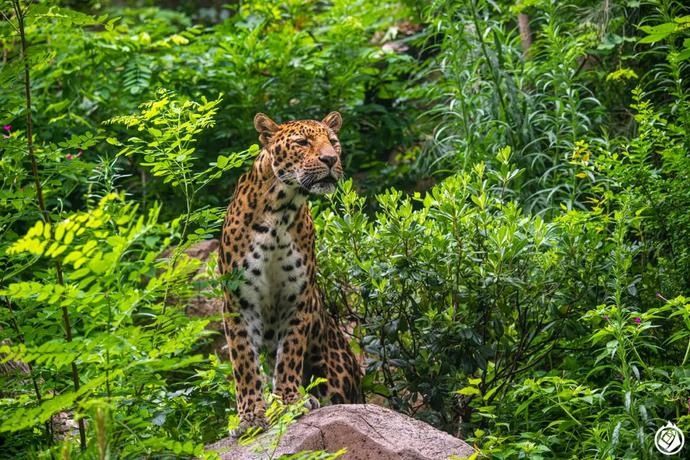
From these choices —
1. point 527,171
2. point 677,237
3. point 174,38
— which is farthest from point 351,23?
point 677,237

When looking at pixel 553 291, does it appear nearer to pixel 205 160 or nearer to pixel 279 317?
pixel 279 317

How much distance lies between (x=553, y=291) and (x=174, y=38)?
5533mm

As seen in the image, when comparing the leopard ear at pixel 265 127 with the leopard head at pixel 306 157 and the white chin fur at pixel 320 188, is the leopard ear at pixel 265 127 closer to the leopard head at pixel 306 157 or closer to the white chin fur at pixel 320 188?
the leopard head at pixel 306 157

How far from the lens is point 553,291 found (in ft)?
22.1

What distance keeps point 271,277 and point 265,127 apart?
98cm

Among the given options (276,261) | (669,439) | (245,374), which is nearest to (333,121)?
(276,261)

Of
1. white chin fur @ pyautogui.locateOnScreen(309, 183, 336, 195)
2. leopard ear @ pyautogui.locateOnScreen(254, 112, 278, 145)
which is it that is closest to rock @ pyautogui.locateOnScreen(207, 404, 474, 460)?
white chin fur @ pyautogui.locateOnScreen(309, 183, 336, 195)

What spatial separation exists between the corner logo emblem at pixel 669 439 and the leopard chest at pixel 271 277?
225 cm

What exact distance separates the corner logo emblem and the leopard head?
2.36 metres

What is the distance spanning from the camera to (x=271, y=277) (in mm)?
6383

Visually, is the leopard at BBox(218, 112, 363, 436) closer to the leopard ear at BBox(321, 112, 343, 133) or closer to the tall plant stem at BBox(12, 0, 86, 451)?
the leopard ear at BBox(321, 112, 343, 133)

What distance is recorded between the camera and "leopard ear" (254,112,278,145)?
659 centimetres

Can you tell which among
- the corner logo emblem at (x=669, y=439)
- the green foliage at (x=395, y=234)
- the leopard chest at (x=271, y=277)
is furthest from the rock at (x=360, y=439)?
the corner logo emblem at (x=669, y=439)

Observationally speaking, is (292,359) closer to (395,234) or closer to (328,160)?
(395,234)
